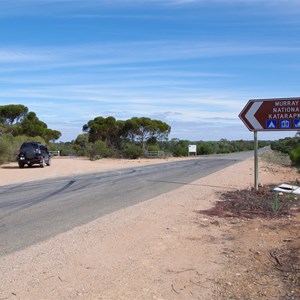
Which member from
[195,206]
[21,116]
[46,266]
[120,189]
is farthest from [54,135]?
[46,266]

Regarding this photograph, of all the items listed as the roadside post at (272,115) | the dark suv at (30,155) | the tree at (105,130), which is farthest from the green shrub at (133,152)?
the roadside post at (272,115)

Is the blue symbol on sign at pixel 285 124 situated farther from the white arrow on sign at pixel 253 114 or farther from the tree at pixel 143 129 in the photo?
the tree at pixel 143 129

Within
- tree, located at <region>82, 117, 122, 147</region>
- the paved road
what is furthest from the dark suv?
tree, located at <region>82, 117, 122, 147</region>

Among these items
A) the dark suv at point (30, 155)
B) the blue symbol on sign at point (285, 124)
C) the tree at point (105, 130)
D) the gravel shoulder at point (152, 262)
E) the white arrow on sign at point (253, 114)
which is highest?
the tree at point (105, 130)

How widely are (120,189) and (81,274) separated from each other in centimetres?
1121

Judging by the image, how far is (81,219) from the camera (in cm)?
1002

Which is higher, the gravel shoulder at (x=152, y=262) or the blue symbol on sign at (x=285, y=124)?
the blue symbol on sign at (x=285, y=124)

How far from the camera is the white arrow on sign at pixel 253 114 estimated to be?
13.7 metres

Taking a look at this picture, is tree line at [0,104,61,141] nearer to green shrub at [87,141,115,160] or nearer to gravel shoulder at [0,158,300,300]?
green shrub at [87,141,115,160]

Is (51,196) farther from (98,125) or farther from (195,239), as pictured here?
(98,125)

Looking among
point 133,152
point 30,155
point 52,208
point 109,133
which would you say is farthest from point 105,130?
point 52,208

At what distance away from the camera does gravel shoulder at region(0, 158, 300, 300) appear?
5102 millimetres

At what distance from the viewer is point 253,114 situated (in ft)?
45.1

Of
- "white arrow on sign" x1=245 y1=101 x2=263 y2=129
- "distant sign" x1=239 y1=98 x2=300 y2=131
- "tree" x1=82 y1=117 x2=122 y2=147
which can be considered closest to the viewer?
"distant sign" x1=239 y1=98 x2=300 y2=131
